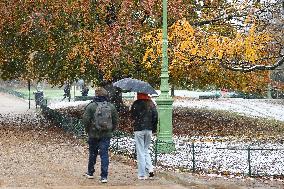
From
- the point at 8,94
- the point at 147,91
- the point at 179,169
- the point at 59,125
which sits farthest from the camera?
the point at 8,94

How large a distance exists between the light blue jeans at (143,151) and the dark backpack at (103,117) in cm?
71

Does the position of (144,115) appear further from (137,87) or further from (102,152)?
(102,152)

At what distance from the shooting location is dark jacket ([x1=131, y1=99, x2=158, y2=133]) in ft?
40.4

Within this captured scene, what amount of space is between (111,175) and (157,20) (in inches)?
521

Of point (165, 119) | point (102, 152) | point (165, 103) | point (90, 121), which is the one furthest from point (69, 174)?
point (165, 103)

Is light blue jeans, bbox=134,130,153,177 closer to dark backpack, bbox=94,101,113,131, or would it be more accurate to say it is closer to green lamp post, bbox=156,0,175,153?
dark backpack, bbox=94,101,113,131

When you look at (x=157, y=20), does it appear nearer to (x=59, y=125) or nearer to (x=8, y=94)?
(x=59, y=125)

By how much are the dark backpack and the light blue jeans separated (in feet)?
2.34

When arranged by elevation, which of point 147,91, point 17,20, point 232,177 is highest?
point 17,20

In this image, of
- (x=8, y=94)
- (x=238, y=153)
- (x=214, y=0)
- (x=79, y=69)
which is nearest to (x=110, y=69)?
(x=79, y=69)

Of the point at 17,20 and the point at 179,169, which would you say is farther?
the point at 17,20

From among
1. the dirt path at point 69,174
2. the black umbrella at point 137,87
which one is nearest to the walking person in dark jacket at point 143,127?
the black umbrella at point 137,87

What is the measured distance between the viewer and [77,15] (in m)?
24.0

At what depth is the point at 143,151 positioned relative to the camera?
12.5m
